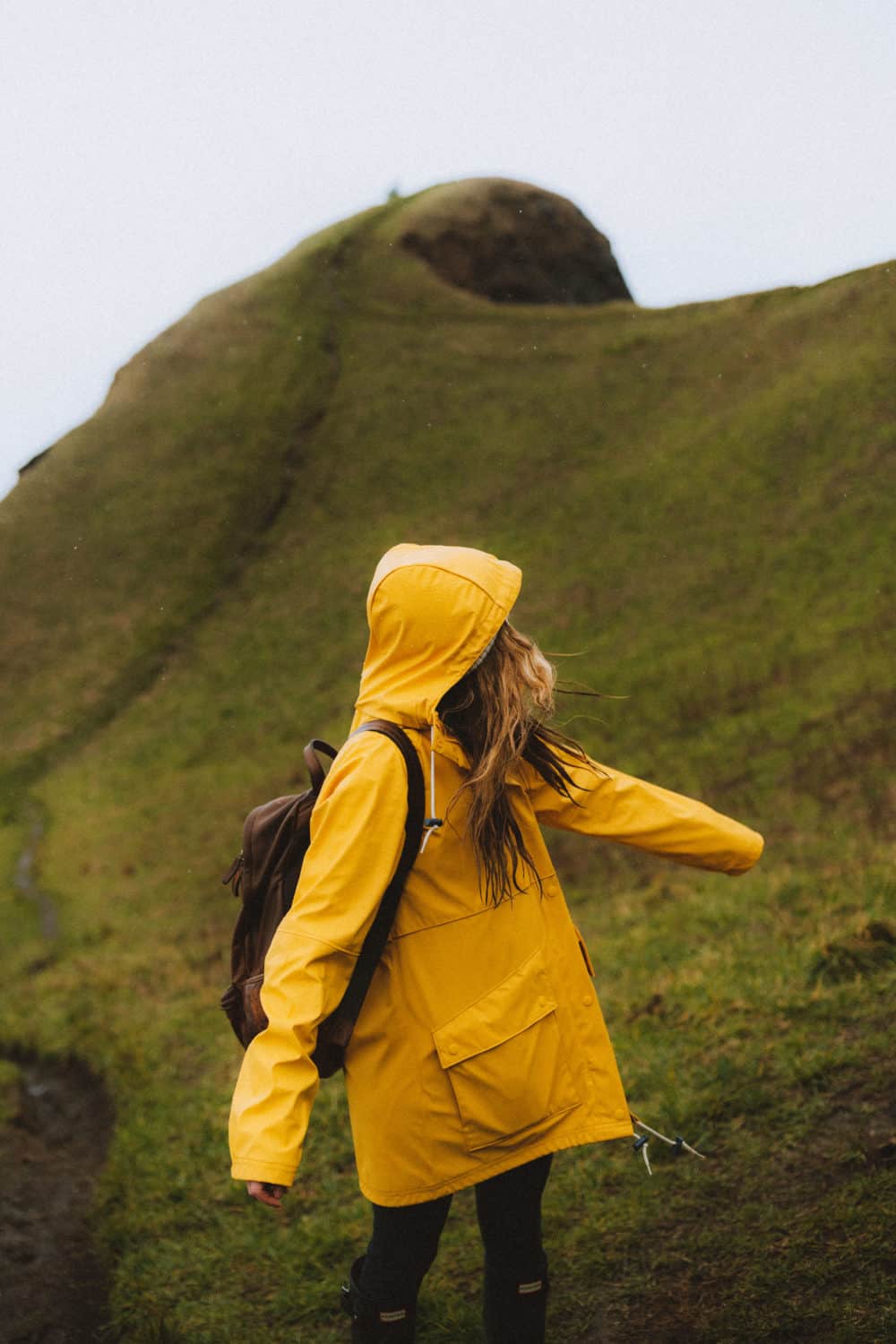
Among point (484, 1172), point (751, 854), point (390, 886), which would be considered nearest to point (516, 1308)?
point (484, 1172)

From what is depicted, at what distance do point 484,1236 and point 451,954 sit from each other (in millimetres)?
983

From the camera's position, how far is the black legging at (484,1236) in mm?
3227

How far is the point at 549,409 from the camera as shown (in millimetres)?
34094

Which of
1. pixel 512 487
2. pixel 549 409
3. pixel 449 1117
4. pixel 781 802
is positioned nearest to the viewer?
pixel 449 1117

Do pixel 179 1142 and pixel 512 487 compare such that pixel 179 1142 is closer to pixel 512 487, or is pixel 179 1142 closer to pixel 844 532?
pixel 844 532

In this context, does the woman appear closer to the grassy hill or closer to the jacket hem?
the jacket hem

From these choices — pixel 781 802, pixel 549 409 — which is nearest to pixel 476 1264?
pixel 781 802

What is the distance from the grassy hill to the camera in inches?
208

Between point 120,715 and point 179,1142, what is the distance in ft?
62.8

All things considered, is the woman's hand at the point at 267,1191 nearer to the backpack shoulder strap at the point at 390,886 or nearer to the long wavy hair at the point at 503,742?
the backpack shoulder strap at the point at 390,886

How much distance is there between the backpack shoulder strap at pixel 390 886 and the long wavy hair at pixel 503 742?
0.16 metres

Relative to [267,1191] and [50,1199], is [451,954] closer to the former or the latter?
[267,1191]

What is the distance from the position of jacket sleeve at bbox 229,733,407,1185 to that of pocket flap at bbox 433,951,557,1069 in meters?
0.36

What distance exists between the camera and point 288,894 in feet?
10.8
